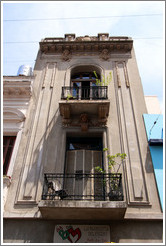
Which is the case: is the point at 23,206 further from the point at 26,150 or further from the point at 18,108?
the point at 18,108

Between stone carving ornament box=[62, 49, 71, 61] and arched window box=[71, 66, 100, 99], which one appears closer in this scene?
arched window box=[71, 66, 100, 99]

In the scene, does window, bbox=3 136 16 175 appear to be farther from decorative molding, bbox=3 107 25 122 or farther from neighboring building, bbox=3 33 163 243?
decorative molding, bbox=3 107 25 122

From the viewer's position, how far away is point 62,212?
6188 mm

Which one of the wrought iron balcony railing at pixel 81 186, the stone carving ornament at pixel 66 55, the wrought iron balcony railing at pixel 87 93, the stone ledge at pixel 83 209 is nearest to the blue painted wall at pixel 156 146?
the wrought iron balcony railing at pixel 81 186

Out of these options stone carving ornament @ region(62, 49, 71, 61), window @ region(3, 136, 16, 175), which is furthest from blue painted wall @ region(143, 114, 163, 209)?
stone carving ornament @ region(62, 49, 71, 61)

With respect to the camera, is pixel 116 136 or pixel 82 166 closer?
pixel 82 166

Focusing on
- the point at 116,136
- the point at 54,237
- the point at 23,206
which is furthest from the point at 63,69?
the point at 54,237

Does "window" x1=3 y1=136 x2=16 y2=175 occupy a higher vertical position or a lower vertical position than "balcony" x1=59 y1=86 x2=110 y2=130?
lower

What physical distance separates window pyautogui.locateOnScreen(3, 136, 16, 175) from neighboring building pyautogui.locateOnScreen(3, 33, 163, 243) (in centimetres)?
37

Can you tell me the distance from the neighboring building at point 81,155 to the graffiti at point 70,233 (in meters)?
0.03

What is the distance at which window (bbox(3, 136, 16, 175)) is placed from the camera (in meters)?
8.12

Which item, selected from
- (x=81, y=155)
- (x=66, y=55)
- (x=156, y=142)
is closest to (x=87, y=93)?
(x=81, y=155)

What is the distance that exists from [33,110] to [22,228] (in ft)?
16.6

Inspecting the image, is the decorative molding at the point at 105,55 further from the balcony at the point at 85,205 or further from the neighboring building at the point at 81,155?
the balcony at the point at 85,205
